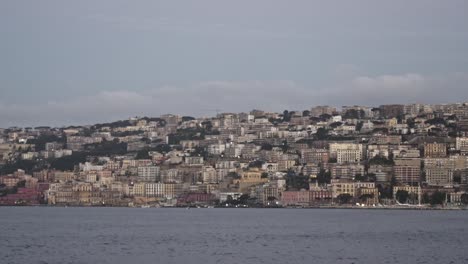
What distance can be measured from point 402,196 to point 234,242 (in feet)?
192

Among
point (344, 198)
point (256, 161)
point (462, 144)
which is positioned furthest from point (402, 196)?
point (256, 161)

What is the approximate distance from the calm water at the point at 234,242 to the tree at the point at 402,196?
35.2 metres

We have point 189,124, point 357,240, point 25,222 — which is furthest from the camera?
point 189,124

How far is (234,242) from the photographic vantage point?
54.2m

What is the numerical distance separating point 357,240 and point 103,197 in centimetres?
7468

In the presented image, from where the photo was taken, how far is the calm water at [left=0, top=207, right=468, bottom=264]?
45.2 m

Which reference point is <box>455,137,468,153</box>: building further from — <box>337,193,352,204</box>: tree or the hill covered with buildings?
<box>337,193,352,204</box>: tree

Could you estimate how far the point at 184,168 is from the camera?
132 meters

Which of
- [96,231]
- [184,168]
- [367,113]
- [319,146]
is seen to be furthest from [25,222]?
→ [367,113]

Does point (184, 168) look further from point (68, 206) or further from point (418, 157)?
point (418, 157)

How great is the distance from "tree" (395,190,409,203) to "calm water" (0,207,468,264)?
1385 inches

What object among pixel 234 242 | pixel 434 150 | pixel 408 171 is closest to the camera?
pixel 234 242

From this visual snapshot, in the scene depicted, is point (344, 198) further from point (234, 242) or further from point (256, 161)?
point (234, 242)

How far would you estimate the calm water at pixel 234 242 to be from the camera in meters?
45.2
